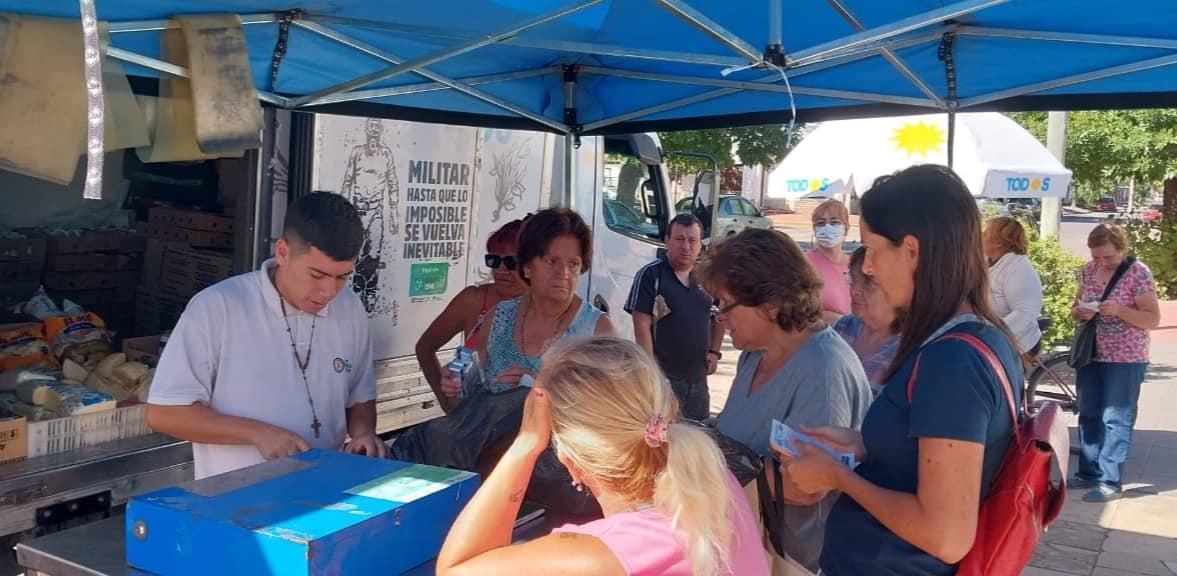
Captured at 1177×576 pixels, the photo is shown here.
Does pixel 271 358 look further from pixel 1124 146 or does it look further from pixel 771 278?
pixel 1124 146

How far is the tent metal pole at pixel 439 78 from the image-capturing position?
3338 millimetres

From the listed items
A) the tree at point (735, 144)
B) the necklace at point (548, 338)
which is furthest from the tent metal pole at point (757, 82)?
the tree at point (735, 144)

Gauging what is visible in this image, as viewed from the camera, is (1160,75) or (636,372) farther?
(1160,75)

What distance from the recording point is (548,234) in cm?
349

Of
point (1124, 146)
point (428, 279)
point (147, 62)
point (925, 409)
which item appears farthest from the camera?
point (1124, 146)

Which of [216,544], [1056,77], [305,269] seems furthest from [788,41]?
[216,544]

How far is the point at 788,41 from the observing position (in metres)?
3.96

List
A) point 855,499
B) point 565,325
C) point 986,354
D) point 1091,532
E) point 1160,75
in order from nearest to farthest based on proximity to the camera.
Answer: point 986,354 → point 855,499 → point 565,325 → point 1160,75 → point 1091,532

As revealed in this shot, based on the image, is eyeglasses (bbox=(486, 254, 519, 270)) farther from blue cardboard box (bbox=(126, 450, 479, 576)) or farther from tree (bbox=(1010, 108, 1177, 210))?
tree (bbox=(1010, 108, 1177, 210))

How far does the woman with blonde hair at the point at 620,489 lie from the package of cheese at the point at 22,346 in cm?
315

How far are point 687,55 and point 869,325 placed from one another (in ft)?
4.70

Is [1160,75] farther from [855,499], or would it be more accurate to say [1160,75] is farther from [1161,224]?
[1161,224]

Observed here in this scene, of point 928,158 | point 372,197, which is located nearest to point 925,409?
point 372,197

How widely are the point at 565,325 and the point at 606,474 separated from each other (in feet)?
5.90
